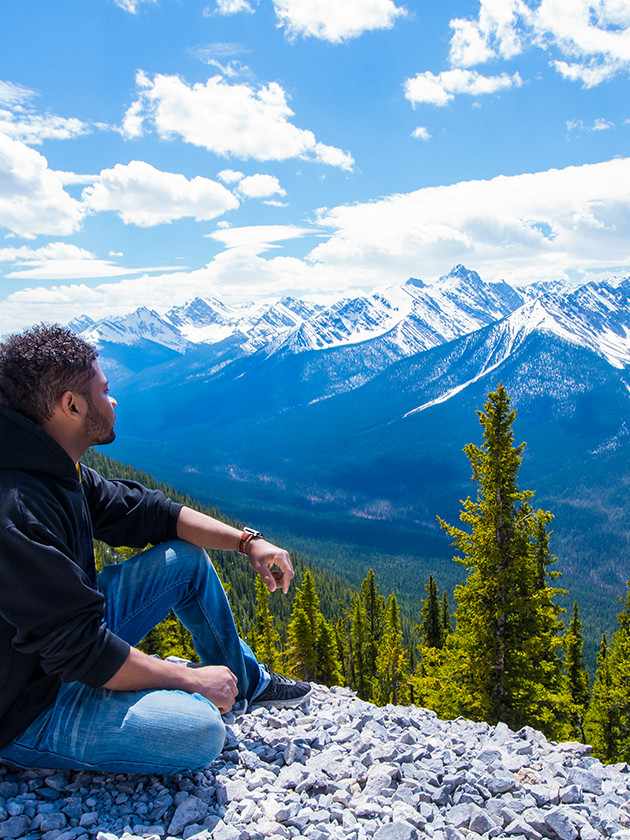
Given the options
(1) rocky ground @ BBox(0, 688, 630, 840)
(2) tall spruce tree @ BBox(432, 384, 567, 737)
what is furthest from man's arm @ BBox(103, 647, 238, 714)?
(2) tall spruce tree @ BBox(432, 384, 567, 737)

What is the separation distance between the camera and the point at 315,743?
18.6ft

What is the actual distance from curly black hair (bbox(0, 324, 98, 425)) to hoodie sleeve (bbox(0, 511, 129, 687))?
3.04 ft

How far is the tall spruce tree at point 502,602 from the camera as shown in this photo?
14.3 meters

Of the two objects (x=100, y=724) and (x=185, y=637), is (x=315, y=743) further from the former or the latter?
(x=185, y=637)

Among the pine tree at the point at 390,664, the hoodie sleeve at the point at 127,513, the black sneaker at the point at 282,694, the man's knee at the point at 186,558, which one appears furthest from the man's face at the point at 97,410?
the pine tree at the point at 390,664

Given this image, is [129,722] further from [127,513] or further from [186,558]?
[127,513]

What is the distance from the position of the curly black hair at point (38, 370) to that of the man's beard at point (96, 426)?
217 millimetres

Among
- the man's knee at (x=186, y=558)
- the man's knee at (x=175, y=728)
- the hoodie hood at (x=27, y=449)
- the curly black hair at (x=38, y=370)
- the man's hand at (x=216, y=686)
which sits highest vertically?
the curly black hair at (x=38, y=370)

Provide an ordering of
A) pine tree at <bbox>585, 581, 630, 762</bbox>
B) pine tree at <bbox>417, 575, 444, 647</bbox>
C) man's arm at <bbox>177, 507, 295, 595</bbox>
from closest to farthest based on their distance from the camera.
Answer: man's arm at <bbox>177, 507, 295, 595</bbox> → pine tree at <bbox>585, 581, 630, 762</bbox> → pine tree at <bbox>417, 575, 444, 647</bbox>

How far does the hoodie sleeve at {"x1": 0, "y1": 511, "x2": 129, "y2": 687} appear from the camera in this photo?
3.29 meters

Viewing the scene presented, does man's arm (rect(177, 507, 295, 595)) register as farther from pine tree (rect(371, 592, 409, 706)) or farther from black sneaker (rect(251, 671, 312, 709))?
pine tree (rect(371, 592, 409, 706))

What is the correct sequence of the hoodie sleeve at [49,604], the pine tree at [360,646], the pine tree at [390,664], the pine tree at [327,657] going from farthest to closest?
the pine tree at [360,646], the pine tree at [390,664], the pine tree at [327,657], the hoodie sleeve at [49,604]

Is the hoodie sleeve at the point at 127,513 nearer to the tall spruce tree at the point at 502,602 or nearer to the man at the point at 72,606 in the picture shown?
the man at the point at 72,606

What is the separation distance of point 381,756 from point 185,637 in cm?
1889
